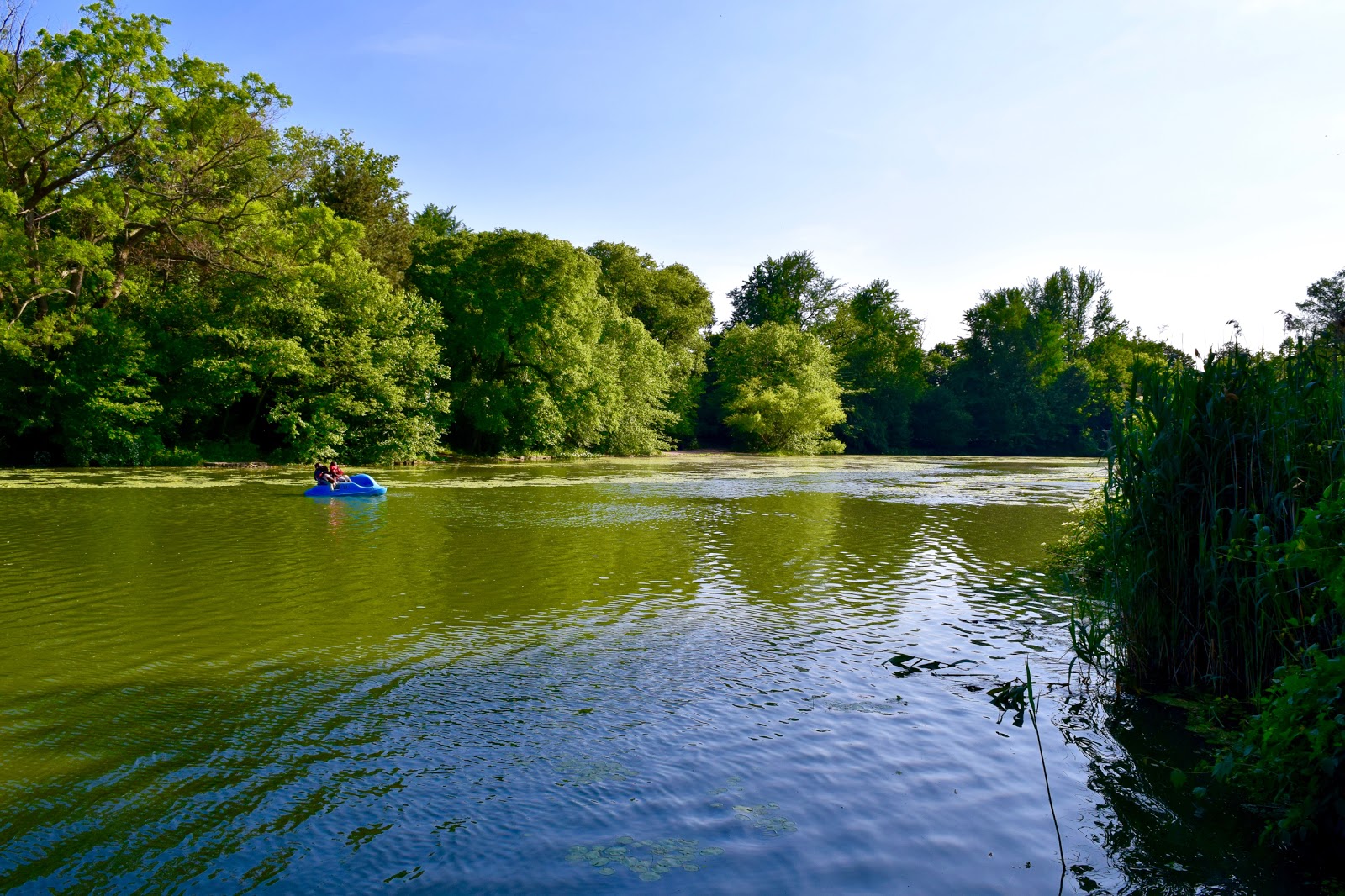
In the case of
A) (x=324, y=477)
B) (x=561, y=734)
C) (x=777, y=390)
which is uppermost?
(x=777, y=390)

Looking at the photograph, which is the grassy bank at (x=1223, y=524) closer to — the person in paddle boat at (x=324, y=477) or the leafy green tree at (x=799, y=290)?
the person in paddle boat at (x=324, y=477)

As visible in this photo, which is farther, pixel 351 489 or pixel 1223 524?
pixel 351 489

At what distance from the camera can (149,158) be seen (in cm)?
3022

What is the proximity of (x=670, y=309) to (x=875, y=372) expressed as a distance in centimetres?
2062

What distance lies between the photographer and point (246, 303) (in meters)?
32.7

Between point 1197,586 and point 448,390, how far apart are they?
3846 centimetres

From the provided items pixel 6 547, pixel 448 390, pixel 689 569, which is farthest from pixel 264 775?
pixel 448 390

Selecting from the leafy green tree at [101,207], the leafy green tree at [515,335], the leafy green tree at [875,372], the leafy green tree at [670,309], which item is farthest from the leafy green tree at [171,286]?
the leafy green tree at [875,372]

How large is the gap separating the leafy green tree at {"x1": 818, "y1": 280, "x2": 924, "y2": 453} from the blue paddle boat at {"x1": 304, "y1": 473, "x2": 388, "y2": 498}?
4986 centimetres

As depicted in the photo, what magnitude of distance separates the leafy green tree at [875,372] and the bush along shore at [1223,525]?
200 feet

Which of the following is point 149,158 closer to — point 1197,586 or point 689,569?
point 689,569

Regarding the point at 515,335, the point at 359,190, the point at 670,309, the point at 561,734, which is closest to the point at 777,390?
the point at 670,309

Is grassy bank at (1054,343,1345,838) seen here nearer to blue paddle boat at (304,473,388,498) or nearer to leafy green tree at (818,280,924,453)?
blue paddle boat at (304,473,388,498)

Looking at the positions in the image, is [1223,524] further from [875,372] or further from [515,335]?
[875,372]
